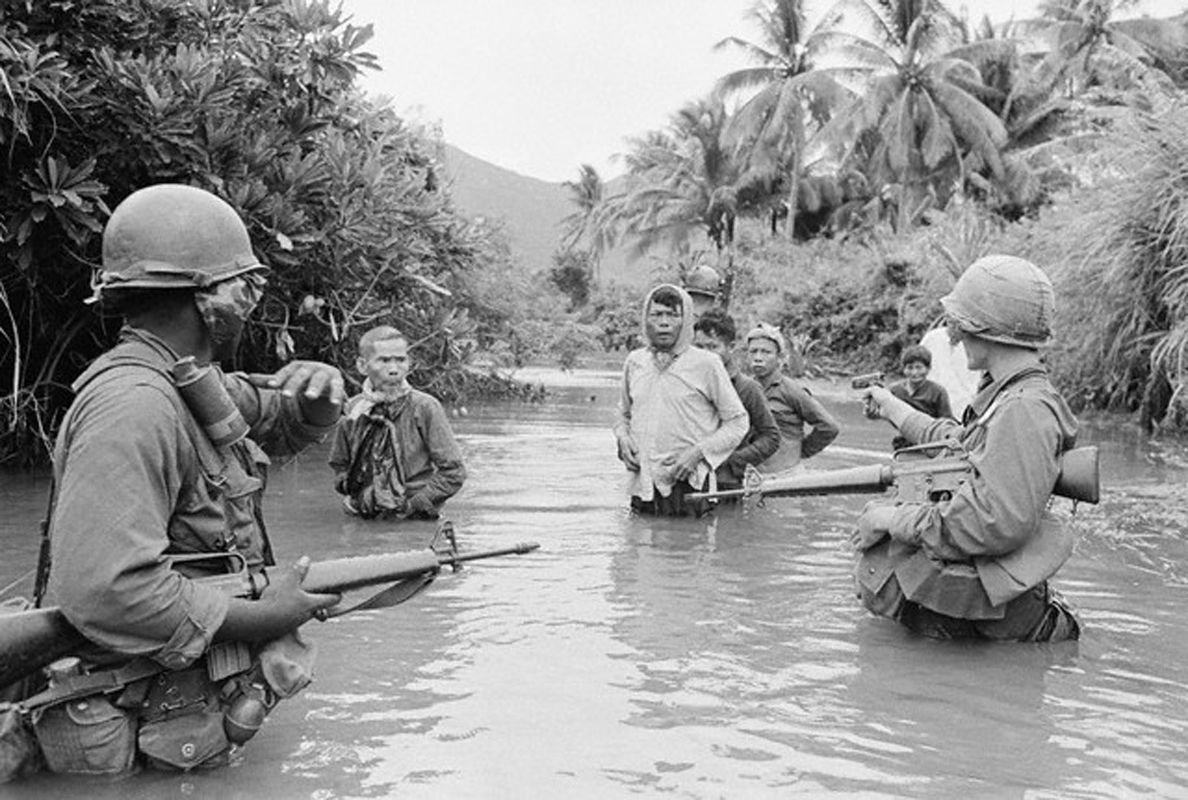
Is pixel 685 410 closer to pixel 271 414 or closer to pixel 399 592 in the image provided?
pixel 399 592

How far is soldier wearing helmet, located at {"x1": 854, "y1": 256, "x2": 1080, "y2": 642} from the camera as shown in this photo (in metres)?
5.39

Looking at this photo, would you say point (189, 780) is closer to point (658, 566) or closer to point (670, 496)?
point (658, 566)

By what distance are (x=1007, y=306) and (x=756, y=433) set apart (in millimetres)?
4346

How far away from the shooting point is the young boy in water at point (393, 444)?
863cm

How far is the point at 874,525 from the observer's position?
589 centimetres

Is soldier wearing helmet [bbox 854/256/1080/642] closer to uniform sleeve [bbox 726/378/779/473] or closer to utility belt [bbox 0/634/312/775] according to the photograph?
utility belt [bbox 0/634/312/775]

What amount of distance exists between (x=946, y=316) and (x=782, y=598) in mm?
1927

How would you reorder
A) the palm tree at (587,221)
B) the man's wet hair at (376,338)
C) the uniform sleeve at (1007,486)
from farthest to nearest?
the palm tree at (587,221) → the man's wet hair at (376,338) → the uniform sleeve at (1007,486)

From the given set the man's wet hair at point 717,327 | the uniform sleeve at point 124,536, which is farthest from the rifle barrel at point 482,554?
the man's wet hair at point 717,327

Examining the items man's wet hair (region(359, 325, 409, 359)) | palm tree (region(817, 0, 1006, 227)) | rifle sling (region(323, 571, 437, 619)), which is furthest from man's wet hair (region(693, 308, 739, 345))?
palm tree (region(817, 0, 1006, 227))

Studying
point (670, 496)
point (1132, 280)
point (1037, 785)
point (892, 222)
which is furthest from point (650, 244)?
point (1037, 785)

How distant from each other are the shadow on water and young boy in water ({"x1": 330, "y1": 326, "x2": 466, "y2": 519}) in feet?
0.71

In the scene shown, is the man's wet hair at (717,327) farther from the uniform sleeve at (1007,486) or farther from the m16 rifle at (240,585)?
the m16 rifle at (240,585)

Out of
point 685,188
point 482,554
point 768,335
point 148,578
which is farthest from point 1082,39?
point 148,578
